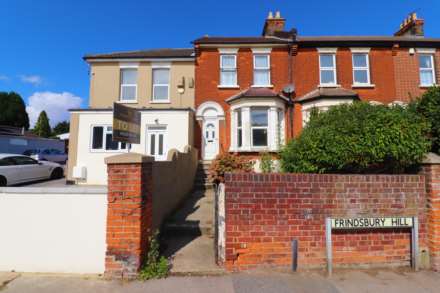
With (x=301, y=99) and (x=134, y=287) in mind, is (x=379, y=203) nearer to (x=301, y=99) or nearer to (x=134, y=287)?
(x=134, y=287)

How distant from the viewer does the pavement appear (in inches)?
128

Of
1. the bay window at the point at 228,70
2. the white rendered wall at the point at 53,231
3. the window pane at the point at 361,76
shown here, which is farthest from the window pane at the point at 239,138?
the white rendered wall at the point at 53,231

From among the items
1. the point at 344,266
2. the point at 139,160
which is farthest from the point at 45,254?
the point at 344,266

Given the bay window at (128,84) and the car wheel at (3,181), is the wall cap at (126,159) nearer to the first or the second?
the car wheel at (3,181)

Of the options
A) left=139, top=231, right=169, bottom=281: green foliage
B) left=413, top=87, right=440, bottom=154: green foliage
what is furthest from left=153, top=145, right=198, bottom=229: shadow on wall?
left=413, top=87, right=440, bottom=154: green foliage

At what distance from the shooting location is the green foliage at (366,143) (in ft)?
13.2

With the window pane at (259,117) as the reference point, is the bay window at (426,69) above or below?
above

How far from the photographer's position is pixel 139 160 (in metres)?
3.63

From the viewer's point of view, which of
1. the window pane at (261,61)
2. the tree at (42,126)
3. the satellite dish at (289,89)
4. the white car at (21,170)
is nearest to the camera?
the white car at (21,170)

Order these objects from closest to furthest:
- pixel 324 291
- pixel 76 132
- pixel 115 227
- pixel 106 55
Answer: pixel 324 291
pixel 115 227
pixel 76 132
pixel 106 55

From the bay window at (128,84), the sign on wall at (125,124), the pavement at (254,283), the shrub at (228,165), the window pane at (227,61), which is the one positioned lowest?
the pavement at (254,283)

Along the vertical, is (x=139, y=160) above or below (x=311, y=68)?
below

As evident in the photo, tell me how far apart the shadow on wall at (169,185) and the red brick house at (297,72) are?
4304mm

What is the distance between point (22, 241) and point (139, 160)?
7.78 feet
